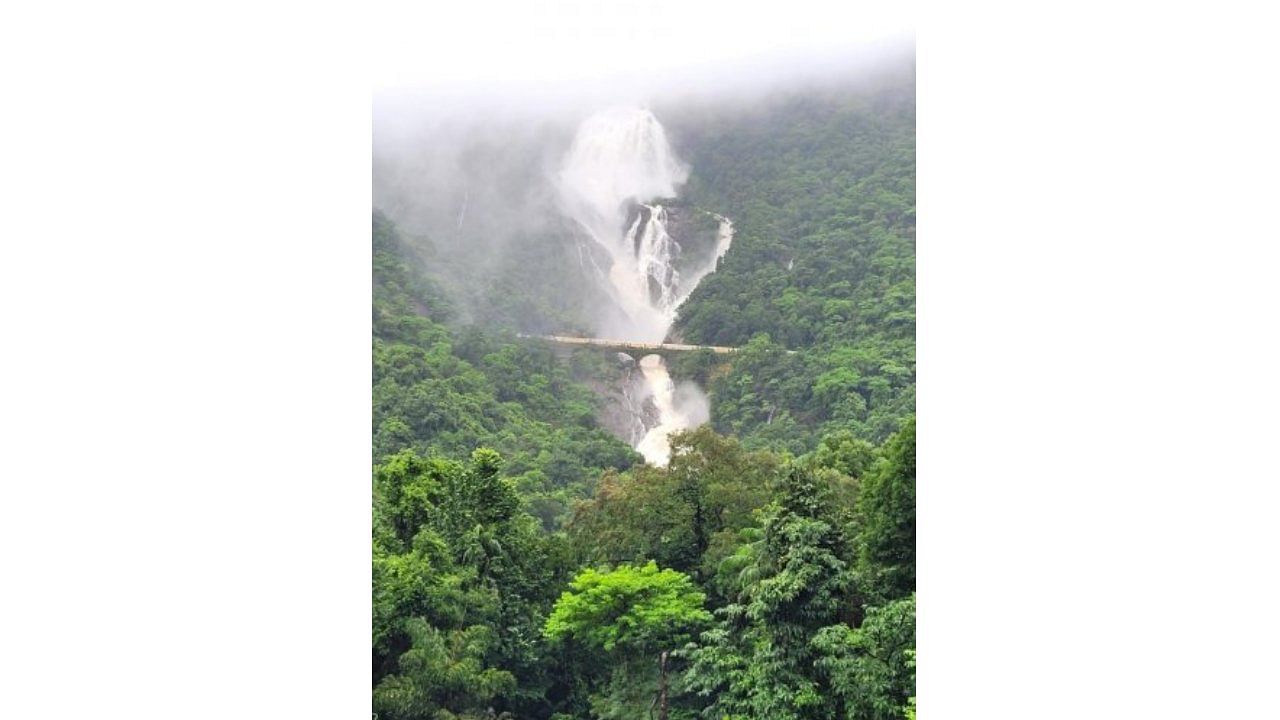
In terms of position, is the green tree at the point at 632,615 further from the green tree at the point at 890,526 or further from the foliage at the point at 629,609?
the green tree at the point at 890,526

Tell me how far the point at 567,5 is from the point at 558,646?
4423mm

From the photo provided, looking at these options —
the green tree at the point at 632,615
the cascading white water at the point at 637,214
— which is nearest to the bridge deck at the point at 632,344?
the cascading white water at the point at 637,214

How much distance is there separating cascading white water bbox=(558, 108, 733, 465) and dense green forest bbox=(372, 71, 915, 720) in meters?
0.14

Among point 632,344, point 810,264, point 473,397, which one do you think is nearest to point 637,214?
point 632,344

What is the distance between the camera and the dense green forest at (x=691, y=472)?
10.2m

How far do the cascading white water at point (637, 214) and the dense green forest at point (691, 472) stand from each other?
14cm

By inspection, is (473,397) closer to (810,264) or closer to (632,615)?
(632,615)

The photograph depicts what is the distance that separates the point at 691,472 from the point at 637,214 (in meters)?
1.91

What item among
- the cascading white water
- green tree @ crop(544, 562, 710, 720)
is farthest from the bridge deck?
green tree @ crop(544, 562, 710, 720)

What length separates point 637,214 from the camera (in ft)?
36.2

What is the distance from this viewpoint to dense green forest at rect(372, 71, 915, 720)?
1023 centimetres

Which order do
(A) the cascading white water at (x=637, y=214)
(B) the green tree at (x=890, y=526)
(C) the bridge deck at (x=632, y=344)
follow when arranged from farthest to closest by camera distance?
(A) the cascading white water at (x=637, y=214) → (C) the bridge deck at (x=632, y=344) → (B) the green tree at (x=890, y=526)
